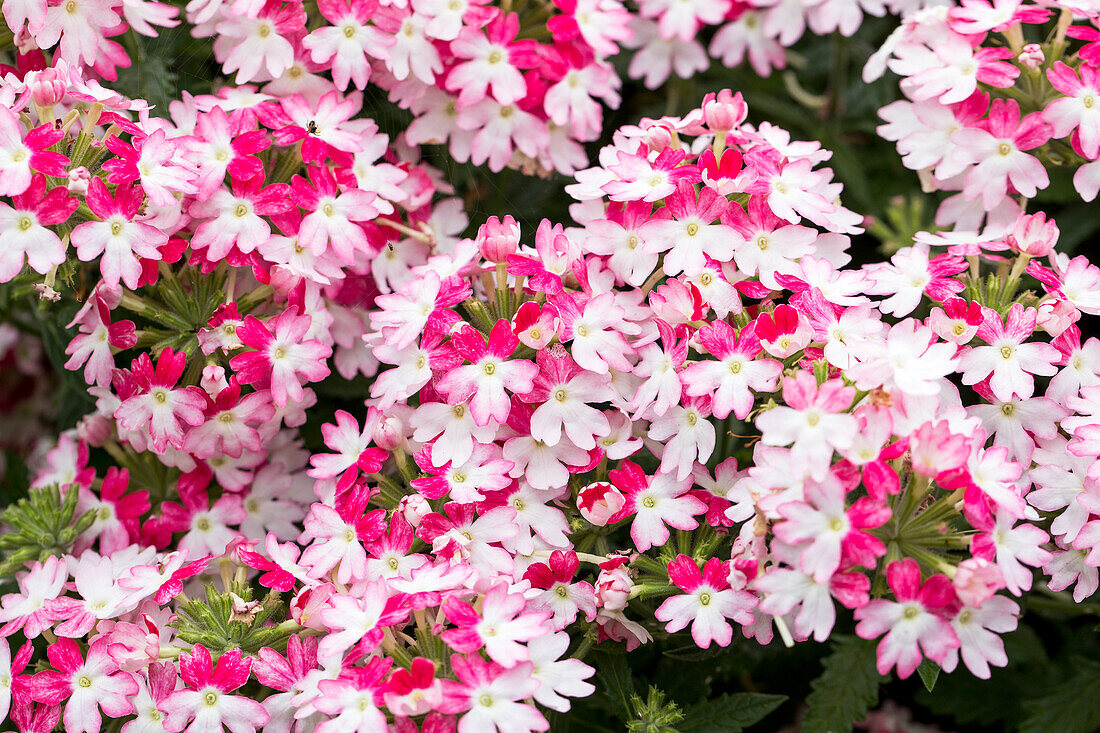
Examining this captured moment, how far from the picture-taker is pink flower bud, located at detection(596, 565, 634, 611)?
40.3 inches

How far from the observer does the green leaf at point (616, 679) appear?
112 cm

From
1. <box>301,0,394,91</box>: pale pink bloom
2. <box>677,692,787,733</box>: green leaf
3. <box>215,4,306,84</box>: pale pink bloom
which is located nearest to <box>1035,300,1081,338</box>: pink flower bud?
<box>677,692,787,733</box>: green leaf

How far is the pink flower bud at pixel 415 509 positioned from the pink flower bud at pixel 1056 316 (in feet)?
2.36

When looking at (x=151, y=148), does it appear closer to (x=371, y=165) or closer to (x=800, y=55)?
(x=371, y=165)

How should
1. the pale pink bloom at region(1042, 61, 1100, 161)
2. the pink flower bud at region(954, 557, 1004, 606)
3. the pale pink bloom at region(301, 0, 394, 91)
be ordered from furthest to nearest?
the pale pink bloom at region(301, 0, 394, 91) < the pale pink bloom at region(1042, 61, 1100, 161) < the pink flower bud at region(954, 557, 1004, 606)

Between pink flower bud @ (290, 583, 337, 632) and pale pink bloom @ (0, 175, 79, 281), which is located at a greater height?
pale pink bloom @ (0, 175, 79, 281)

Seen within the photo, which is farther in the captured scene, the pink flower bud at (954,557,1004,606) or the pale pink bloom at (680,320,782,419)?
the pale pink bloom at (680,320,782,419)

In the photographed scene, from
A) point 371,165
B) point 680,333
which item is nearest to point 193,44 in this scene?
point 371,165

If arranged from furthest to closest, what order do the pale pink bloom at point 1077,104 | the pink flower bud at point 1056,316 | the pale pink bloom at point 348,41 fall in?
the pale pink bloom at point 348,41 → the pale pink bloom at point 1077,104 → the pink flower bud at point 1056,316

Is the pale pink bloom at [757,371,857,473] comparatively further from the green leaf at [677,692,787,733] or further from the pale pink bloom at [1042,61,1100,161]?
the pale pink bloom at [1042,61,1100,161]

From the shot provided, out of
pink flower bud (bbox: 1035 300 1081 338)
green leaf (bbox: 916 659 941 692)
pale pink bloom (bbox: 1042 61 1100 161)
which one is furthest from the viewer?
pale pink bloom (bbox: 1042 61 1100 161)

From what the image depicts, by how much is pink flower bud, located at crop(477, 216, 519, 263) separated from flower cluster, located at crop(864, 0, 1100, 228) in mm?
543

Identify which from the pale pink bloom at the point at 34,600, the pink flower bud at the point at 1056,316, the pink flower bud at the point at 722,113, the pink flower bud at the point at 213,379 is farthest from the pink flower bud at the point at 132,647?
the pink flower bud at the point at 1056,316

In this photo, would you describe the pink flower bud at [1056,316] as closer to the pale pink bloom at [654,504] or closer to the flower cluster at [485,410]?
the flower cluster at [485,410]
